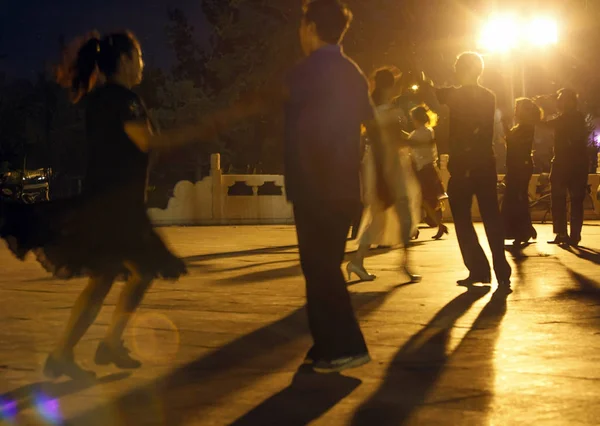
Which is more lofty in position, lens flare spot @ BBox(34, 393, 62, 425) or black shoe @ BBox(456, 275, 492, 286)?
black shoe @ BBox(456, 275, 492, 286)

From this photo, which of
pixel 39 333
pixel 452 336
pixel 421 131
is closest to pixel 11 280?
pixel 39 333

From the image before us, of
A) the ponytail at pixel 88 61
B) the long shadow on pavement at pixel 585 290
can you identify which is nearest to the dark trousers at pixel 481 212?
the long shadow on pavement at pixel 585 290

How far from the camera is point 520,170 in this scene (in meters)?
13.7

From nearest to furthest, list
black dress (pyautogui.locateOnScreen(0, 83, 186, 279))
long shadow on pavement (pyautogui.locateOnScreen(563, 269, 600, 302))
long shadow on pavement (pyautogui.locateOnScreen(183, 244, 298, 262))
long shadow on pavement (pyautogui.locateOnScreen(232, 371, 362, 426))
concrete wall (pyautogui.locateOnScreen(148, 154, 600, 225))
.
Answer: long shadow on pavement (pyautogui.locateOnScreen(232, 371, 362, 426)) → black dress (pyautogui.locateOnScreen(0, 83, 186, 279)) → long shadow on pavement (pyautogui.locateOnScreen(563, 269, 600, 302)) → long shadow on pavement (pyautogui.locateOnScreen(183, 244, 298, 262)) → concrete wall (pyautogui.locateOnScreen(148, 154, 600, 225))

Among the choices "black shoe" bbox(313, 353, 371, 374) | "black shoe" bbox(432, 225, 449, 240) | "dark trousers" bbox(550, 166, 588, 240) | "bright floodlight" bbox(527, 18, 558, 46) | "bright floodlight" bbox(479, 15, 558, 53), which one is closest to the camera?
"black shoe" bbox(313, 353, 371, 374)

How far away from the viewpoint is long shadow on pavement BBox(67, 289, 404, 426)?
443 cm

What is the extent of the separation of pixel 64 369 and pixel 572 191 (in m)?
10.3

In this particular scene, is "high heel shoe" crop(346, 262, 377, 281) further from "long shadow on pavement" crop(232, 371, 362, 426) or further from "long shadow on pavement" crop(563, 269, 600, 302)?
"long shadow on pavement" crop(232, 371, 362, 426)

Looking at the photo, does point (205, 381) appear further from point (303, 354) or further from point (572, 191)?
point (572, 191)

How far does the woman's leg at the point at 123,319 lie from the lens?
5.43 m

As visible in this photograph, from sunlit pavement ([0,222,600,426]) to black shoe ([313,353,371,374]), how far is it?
63mm

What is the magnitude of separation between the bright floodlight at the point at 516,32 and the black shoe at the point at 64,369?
22.2 metres

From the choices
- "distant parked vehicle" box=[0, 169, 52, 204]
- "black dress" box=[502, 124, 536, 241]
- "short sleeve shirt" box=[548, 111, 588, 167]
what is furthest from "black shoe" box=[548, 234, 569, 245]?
"distant parked vehicle" box=[0, 169, 52, 204]

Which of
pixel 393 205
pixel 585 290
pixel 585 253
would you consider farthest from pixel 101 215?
pixel 585 253
